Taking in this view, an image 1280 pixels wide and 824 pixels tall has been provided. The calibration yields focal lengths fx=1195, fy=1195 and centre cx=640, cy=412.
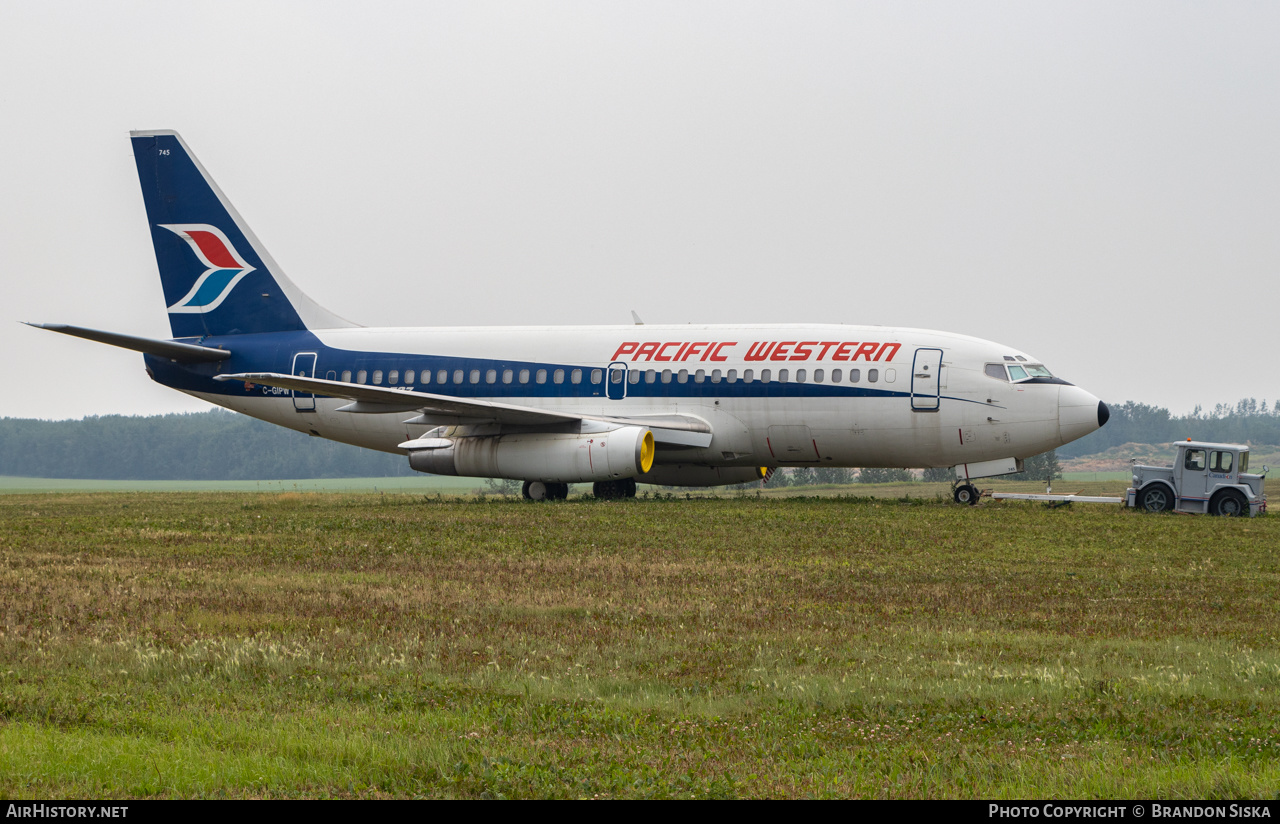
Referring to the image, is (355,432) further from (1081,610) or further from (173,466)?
(173,466)

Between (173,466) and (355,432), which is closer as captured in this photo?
(355,432)

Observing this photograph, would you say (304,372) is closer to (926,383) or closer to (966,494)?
(926,383)

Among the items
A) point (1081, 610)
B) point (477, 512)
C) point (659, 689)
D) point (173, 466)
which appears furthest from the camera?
point (173, 466)

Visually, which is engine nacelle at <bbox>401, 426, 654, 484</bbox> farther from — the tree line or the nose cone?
the tree line

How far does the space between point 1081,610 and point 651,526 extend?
9911mm

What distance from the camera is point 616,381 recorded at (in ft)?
97.1

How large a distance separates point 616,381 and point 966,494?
887cm

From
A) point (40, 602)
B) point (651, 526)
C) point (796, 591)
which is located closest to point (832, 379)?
point (651, 526)

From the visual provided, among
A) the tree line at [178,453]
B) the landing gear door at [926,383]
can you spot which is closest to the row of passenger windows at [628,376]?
the landing gear door at [926,383]

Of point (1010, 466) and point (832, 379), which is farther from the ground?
point (832, 379)

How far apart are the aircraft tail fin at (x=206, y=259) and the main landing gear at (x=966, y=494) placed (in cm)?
1728

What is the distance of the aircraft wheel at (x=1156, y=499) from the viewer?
27484 mm

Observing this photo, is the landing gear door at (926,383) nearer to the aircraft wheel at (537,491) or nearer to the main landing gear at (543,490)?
the main landing gear at (543,490)
